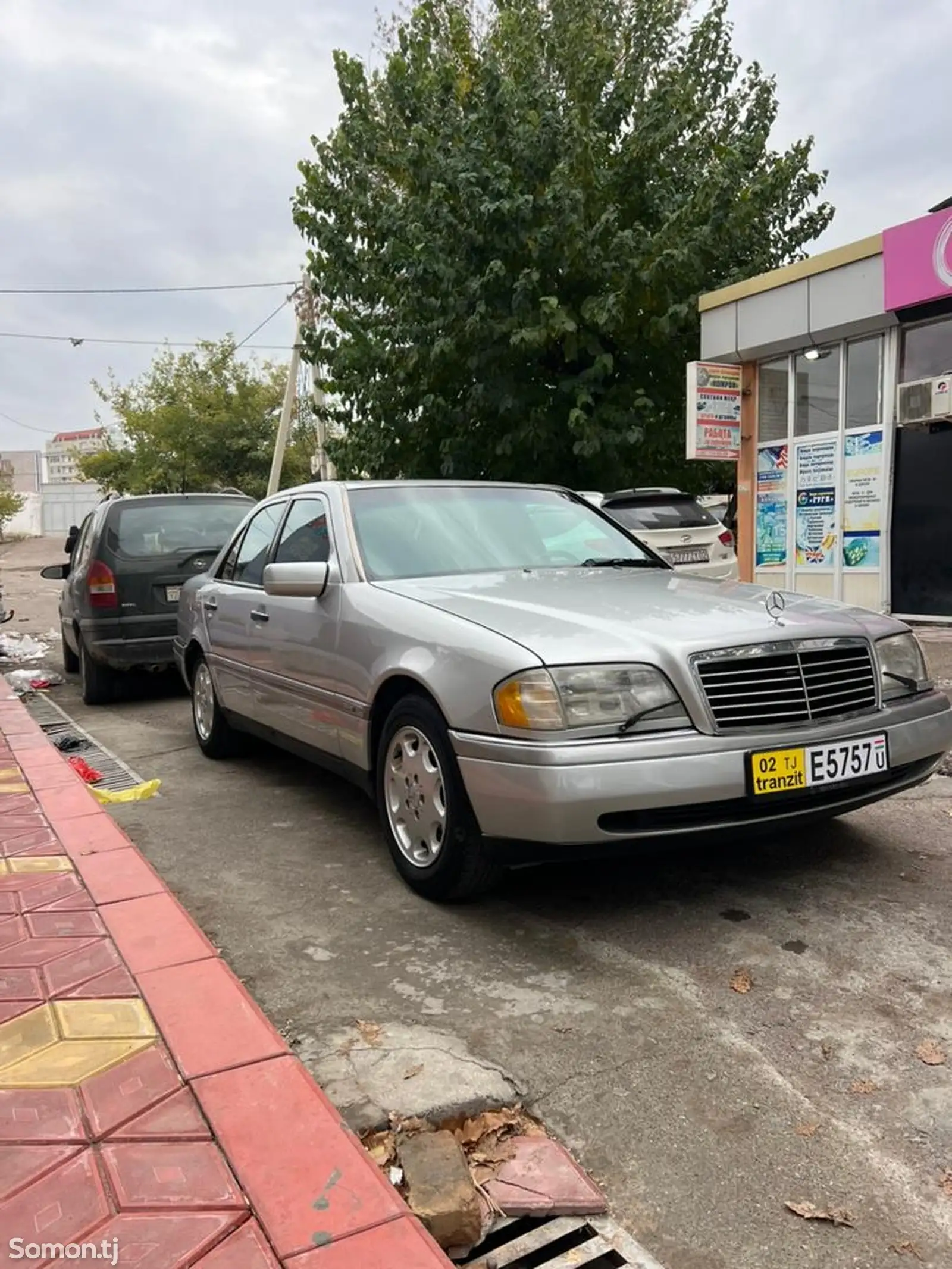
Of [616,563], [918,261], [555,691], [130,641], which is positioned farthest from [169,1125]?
[918,261]

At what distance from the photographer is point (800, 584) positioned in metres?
11.8

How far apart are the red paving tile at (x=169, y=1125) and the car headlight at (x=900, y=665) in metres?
2.56

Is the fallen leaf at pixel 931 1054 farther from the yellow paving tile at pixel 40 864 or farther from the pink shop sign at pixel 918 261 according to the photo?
the pink shop sign at pixel 918 261

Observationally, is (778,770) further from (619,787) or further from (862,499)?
(862,499)

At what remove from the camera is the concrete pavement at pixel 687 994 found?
6.43 feet

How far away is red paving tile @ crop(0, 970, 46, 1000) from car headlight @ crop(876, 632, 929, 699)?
2786mm

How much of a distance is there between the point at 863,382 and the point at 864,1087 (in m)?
9.95

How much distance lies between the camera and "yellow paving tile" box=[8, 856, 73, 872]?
11.8 feet

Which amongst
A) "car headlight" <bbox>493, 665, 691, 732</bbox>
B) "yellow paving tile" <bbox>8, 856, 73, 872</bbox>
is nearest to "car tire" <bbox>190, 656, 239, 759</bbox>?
"yellow paving tile" <bbox>8, 856, 73, 872</bbox>

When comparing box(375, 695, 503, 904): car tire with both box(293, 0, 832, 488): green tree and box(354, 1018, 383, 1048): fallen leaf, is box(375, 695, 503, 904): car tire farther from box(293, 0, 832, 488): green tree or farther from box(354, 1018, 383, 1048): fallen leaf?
box(293, 0, 832, 488): green tree

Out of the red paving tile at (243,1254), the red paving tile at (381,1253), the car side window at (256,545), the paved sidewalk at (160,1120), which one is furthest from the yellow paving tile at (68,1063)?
the car side window at (256,545)

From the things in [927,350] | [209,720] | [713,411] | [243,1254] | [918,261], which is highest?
[918,261]

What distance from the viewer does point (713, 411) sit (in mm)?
12086

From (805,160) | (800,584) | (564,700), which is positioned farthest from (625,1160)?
(805,160)
